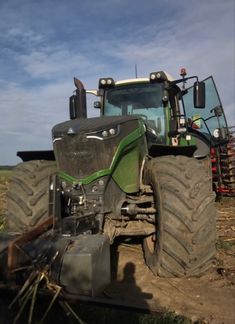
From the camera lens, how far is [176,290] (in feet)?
16.9

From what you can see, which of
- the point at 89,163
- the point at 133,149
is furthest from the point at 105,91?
the point at 89,163

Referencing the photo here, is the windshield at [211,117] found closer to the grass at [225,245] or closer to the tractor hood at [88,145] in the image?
the grass at [225,245]

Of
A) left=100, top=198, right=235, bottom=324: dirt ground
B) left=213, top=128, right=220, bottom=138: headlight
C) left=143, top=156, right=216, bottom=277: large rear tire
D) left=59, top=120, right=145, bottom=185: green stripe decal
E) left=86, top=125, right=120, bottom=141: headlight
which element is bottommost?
left=100, top=198, right=235, bottom=324: dirt ground

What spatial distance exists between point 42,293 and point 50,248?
1.48 ft

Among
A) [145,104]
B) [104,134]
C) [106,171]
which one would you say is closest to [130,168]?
[106,171]

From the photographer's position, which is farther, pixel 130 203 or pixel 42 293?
pixel 130 203

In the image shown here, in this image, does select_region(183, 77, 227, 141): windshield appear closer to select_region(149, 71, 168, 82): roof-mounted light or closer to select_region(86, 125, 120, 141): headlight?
select_region(149, 71, 168, 82): roof-mounted light

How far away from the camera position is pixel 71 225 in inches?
178

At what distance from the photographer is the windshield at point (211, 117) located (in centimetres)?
978

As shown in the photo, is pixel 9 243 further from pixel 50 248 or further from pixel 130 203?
pixel 130 203

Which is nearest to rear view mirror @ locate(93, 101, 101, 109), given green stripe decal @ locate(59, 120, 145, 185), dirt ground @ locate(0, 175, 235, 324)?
green stripe decal @ locate(59, 120, 145, 185)

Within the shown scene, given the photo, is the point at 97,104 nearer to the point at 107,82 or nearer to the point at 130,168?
the point at 107,82

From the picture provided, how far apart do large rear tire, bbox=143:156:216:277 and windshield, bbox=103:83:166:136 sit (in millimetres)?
1713

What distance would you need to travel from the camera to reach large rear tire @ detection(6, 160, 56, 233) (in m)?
5.66
